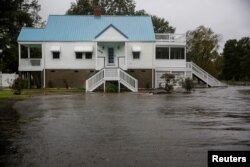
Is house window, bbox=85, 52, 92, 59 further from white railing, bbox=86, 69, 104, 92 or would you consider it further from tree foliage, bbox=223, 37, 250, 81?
tree foliage, bbox=223, 37, 250, 81

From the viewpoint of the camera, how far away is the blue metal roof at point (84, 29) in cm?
4375

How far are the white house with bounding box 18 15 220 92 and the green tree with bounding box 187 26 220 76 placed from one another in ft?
112

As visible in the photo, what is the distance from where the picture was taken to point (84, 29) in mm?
45406

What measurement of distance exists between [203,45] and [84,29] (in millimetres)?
38475

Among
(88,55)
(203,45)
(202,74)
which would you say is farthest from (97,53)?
(203,45)

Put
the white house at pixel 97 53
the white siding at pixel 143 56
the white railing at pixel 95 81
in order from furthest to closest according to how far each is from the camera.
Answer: the white siding at pixel 143 56
the white house at pixel 97 53
the white railing at pixel 95 81

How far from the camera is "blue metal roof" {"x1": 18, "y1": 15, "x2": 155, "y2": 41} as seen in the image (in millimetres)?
43750

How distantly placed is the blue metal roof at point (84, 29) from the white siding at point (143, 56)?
1.76 ft

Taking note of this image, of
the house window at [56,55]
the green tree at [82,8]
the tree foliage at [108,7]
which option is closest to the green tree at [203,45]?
the tree foliage at [108,7]

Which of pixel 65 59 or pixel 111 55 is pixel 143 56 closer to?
pixel 111 55

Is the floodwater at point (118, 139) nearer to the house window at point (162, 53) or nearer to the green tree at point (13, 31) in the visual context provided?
the house window at point (162, 53)

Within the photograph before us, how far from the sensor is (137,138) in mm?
10586

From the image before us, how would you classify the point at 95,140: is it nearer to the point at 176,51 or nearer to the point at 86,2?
the point at 176,51

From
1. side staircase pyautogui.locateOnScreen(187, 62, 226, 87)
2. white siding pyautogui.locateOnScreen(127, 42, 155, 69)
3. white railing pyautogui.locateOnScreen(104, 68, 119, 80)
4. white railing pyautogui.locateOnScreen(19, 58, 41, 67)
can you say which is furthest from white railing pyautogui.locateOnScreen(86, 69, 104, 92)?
side staircase pyautogui.locateOnScreen(187, 62, 226, 87)
